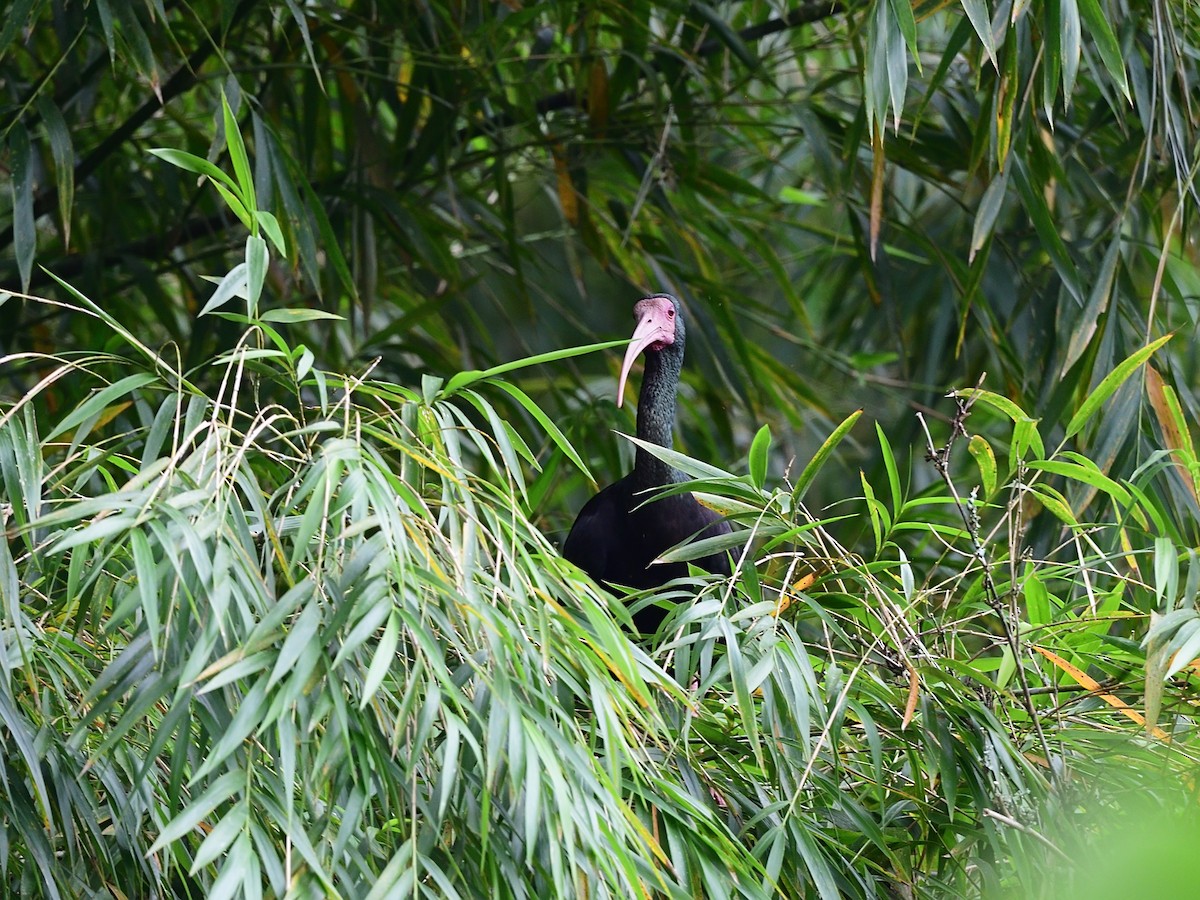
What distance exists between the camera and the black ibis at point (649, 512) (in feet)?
7.82

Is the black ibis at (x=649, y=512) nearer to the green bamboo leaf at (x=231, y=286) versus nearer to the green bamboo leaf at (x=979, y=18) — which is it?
the green bamboo leaf at (x=979, y=18)

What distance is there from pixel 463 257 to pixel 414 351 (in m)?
0.54

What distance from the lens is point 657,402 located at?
2.48 meters

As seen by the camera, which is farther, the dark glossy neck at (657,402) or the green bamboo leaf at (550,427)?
the dark glossy neck at (657,402)

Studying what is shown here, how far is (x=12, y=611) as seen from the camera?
1266 millimetres

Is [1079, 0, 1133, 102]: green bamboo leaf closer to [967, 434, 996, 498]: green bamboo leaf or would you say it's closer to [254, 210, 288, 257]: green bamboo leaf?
[967, 434, 996, 498]: green bamboo leaf

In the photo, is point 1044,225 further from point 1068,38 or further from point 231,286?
point 231,286

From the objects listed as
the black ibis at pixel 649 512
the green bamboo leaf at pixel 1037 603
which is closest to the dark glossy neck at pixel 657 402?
the black ibis at pixel 649 512

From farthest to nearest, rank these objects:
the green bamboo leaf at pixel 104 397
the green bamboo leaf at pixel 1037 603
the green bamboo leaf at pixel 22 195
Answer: the green bamboo leaf at pixel 22 195, the green bamboo leaf at pixel 1037 603, the green bamboo leaf at pixel 104 397

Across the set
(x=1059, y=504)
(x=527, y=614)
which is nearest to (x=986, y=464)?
(x=1059, y=504)

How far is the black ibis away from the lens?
2.38 m

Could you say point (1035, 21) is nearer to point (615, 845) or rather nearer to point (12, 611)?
point (615, 845)

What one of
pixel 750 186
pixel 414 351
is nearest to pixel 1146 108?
pixel 750 186

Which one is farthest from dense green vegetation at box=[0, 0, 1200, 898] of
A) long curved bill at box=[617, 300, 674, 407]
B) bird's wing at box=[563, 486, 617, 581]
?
long curved bill at box=[617, 300, 674, 407]
